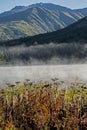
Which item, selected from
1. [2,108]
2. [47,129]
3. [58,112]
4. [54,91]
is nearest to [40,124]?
[47,129]

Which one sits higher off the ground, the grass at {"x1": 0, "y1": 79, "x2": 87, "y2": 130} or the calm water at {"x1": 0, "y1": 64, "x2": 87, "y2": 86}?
the grass at {"x1": 0, "y1": 79, "x2": 87, "y2": 130}

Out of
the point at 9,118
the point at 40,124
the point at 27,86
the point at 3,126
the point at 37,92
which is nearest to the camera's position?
the point at 40,124

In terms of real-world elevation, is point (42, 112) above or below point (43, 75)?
above

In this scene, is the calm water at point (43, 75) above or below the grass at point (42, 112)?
below

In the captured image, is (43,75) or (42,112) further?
(43,75)

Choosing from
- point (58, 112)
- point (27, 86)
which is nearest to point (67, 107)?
point (58, 112)

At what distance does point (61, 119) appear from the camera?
72.2 feet

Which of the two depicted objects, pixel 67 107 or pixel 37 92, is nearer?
pixel 67 107

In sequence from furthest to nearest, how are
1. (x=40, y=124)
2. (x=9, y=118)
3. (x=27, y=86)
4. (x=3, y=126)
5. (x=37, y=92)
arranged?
(x=27, y=86)
(x=37, y=92)
(x=9, y=118)
(x=3, y=126)
(x=40, y=124)

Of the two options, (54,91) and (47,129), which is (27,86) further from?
(47,129)

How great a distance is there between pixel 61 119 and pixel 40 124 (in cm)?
235

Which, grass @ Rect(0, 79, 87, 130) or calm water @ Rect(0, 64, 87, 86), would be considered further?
calm water @ Rect(0, 64, 87, 86)

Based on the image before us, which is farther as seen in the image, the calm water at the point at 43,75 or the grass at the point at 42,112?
the calm water at the point at 43,75

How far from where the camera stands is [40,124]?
65.5ft
